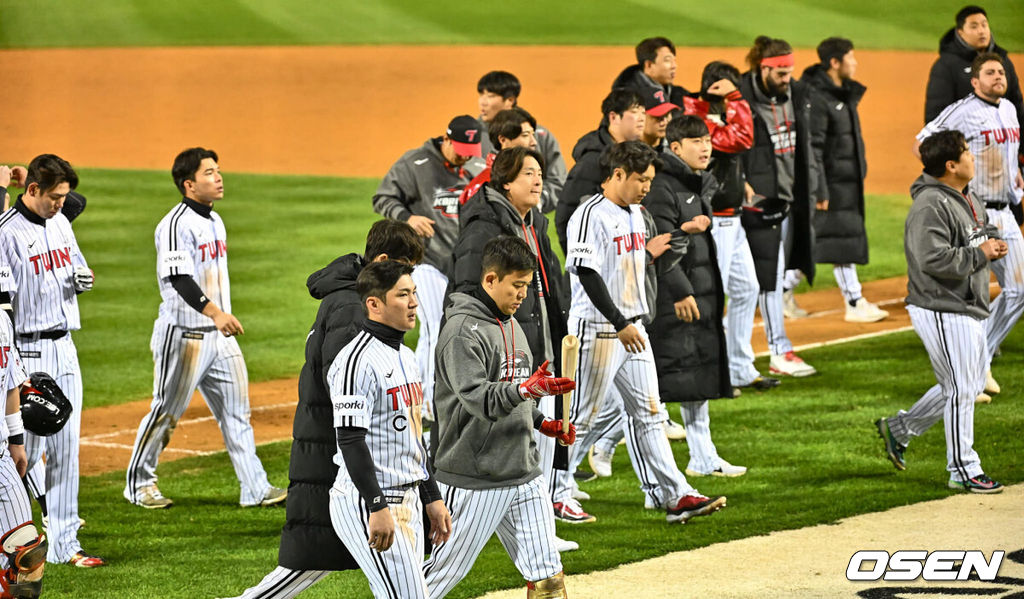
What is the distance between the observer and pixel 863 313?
13.2 m

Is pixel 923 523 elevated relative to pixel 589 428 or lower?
lower

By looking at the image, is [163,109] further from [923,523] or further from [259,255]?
[923,523]

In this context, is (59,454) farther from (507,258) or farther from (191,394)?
(507,258)

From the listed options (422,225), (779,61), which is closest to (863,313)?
(779,61)

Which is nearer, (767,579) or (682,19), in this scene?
(767,579)

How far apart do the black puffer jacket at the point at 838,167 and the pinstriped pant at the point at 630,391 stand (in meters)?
5.10

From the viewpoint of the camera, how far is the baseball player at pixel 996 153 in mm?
9438

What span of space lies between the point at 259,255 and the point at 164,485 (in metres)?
9.73

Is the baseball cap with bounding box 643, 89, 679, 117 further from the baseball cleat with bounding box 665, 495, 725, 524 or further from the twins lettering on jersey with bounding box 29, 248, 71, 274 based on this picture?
the twins lettering on jersey with bounding box 29, 248, 71, 274

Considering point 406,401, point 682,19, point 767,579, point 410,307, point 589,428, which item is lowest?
point 767,579

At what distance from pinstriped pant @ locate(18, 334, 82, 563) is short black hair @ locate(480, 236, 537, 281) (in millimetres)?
2781

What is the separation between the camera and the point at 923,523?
283 inches

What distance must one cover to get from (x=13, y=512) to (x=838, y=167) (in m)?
8.59

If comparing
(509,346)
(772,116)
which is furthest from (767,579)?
(772,116)
